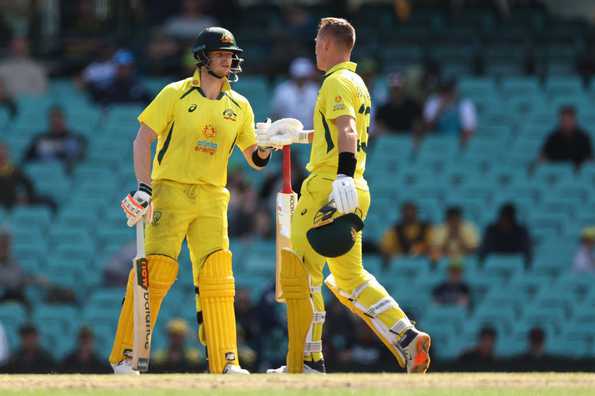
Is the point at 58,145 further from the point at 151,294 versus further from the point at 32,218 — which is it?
the point at 151,294

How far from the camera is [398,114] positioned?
17672 mm

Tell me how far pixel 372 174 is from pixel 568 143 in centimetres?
211

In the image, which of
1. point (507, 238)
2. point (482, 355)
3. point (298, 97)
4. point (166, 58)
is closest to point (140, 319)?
point (482, 355)

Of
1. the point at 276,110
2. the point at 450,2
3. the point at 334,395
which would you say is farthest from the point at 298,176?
the point at 334,395

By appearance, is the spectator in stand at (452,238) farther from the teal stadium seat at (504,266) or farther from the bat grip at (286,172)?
the bat grip at (286,172)

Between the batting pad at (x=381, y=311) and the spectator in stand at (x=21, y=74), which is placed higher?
the spectator in stand at (x=21, y=74)

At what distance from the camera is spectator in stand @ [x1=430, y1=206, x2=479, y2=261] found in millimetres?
15875

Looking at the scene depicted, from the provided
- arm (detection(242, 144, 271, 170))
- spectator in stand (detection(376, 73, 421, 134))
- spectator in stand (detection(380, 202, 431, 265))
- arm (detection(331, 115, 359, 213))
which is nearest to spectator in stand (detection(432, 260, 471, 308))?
spectator in stand (detection(380, 202, 431, 265))

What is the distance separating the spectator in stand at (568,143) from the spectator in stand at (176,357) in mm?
4705

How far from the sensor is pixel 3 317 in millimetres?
15586

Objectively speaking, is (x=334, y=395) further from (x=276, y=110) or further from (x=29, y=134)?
(x=29, y=134)

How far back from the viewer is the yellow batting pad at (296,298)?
389 inches

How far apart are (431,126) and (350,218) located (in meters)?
8.13

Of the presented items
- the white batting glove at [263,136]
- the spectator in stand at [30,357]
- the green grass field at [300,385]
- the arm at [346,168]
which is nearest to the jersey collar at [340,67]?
the arm at [346,168]
